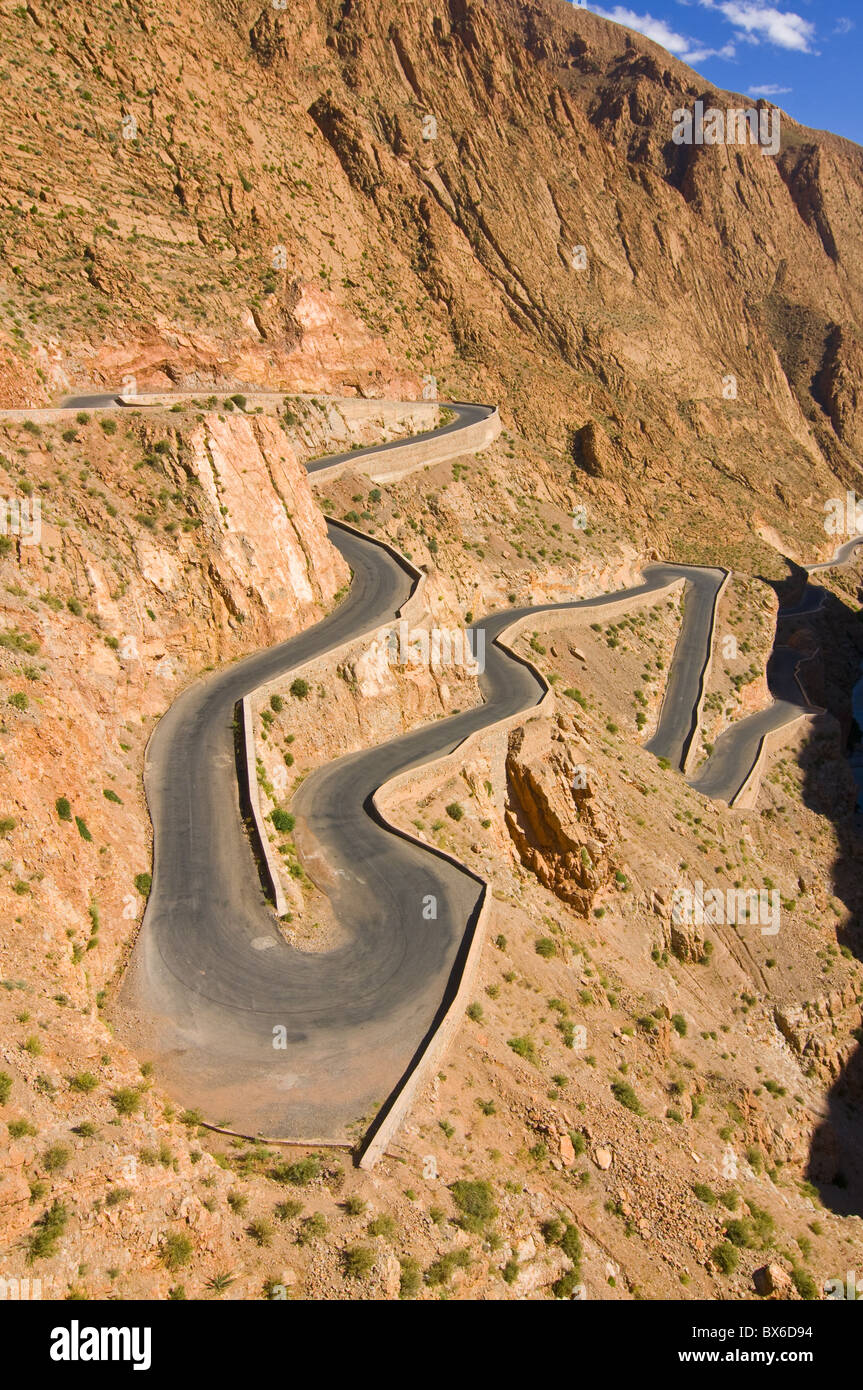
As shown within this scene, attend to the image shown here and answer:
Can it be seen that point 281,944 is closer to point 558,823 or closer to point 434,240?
point 558,823

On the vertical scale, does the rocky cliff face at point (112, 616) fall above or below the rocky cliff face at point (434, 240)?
below

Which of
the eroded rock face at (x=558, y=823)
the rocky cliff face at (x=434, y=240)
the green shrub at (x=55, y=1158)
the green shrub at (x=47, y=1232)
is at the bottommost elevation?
the green shrub at (x=47, y=1232)

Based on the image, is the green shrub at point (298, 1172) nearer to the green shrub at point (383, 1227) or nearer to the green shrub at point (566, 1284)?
the green shrub at point (383, 1227)

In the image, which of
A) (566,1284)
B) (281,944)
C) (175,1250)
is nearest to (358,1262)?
(175,1250)

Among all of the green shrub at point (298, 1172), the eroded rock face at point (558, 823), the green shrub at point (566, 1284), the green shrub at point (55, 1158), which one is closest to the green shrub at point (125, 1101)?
the green shrub at point (55, 1158)

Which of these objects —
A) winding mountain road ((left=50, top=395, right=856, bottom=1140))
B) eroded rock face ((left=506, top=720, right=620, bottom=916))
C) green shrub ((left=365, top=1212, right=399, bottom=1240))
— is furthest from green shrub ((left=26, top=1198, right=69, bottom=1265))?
eroded rock face ((left=506, top=720, right=620, bottom=916))

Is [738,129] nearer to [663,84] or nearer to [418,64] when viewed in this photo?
[663,84]

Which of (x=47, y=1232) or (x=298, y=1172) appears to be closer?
(x=47, y=1232)

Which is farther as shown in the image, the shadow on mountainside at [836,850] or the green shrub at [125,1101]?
the shadow on mountainside at [836,850]
